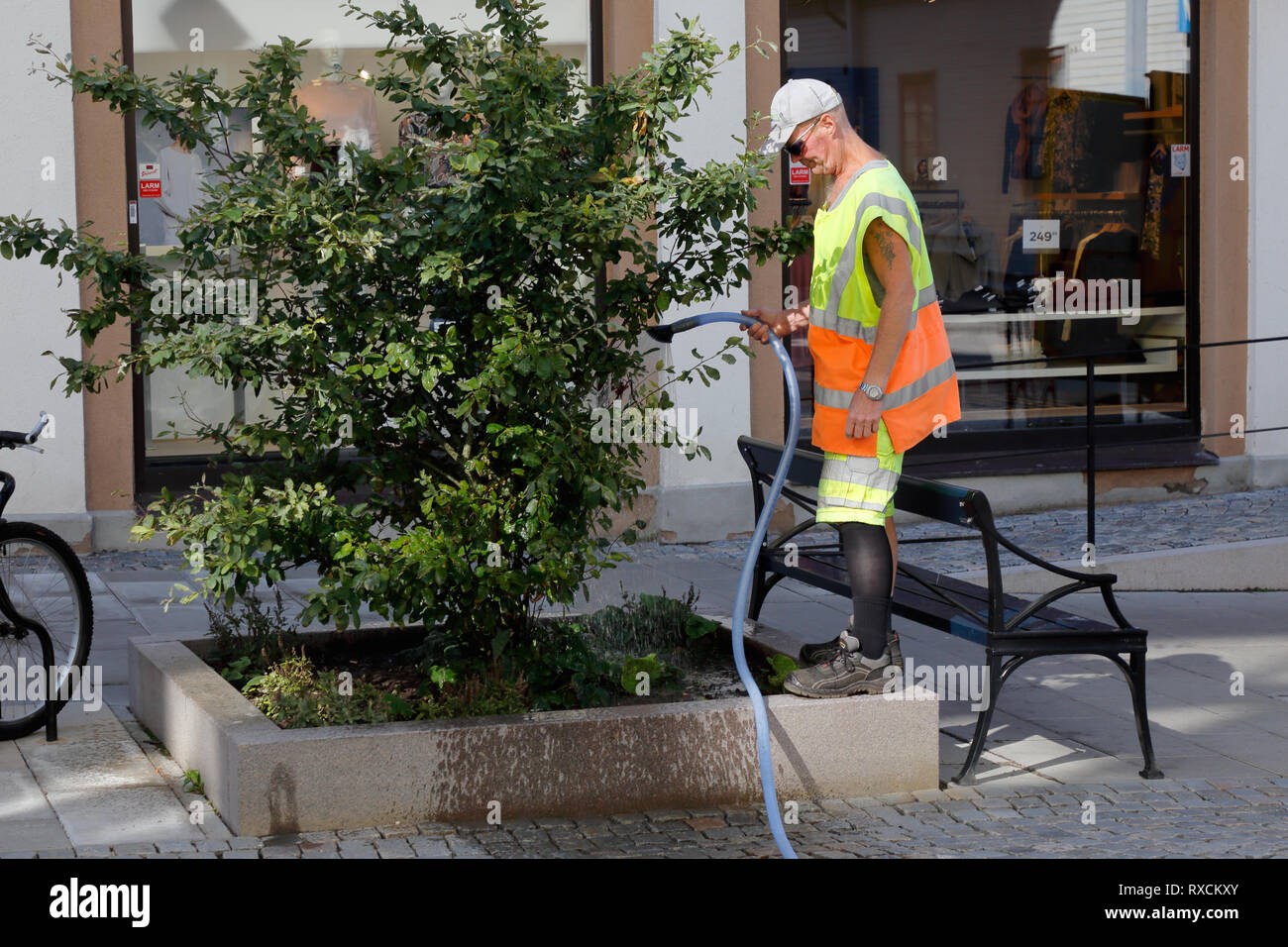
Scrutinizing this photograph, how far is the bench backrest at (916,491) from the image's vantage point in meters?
5.29

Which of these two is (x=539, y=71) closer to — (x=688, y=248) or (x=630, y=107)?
(x=630, y=107)

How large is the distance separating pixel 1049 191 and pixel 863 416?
24.1 ft

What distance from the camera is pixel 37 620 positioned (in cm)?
575

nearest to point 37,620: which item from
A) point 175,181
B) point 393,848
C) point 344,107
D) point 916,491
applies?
point 393,848

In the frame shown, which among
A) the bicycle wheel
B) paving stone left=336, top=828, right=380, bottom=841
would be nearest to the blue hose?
paving stone left=336, top=828, right=380, bottom=841

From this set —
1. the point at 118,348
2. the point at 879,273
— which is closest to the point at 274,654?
the point at 879,273

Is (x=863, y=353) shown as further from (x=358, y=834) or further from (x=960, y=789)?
(x=358, y=834)

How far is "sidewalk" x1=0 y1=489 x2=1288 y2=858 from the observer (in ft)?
15.3

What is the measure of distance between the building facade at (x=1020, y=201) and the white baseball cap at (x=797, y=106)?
4782 millimetres

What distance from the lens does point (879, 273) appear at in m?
5.31

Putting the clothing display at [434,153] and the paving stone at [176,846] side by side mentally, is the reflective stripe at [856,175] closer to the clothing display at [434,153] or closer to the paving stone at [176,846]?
the clothing display at [434,153]

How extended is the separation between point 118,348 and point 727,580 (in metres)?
3.71

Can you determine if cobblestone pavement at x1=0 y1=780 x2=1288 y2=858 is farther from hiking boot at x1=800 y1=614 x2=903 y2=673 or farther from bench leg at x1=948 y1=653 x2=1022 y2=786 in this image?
hiking boot at x1=800 y1=614 x2=903 y2=673

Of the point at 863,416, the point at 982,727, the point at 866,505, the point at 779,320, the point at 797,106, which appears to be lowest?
the point at 982,727
